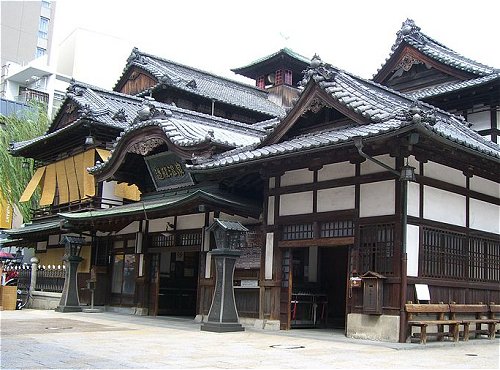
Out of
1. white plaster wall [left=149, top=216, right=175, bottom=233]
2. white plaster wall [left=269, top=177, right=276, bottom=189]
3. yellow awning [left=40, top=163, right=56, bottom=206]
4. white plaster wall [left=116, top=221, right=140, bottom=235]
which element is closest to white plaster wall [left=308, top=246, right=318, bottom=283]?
white plaster wall [left=269, top=177, right=276, bottom=189]

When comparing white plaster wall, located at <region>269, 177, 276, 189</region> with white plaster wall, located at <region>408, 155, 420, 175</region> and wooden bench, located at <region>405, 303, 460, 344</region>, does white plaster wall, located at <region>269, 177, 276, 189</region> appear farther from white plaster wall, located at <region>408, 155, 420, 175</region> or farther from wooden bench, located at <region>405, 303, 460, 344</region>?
wooden bench, located at <region>405, 303, 460, 344</region>

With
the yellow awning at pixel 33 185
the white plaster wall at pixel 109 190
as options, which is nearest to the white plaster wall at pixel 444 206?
the white plaster wall at pixel 109 190

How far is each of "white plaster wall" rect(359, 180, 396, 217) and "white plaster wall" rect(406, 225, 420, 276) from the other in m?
0.62

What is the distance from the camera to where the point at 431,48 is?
76.1 feet

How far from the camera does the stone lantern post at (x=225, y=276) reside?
15.6 metres

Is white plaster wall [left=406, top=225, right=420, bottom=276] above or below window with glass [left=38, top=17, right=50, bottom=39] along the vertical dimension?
below

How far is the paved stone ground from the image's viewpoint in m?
9.49

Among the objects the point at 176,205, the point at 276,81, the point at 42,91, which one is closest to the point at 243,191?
the point at 176,205

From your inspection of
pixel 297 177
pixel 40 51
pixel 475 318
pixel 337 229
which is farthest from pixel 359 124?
pixel 40 51

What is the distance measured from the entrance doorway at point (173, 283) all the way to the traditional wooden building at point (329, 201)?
5cm

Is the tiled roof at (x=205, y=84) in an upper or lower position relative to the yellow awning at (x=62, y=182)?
upper

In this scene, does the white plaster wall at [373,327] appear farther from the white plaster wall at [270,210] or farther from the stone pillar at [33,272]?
the stone pillar at [33,272]

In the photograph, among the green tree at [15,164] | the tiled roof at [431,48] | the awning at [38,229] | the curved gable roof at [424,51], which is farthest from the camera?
the green tree at [15,164]

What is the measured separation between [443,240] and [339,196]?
9.22 ft
